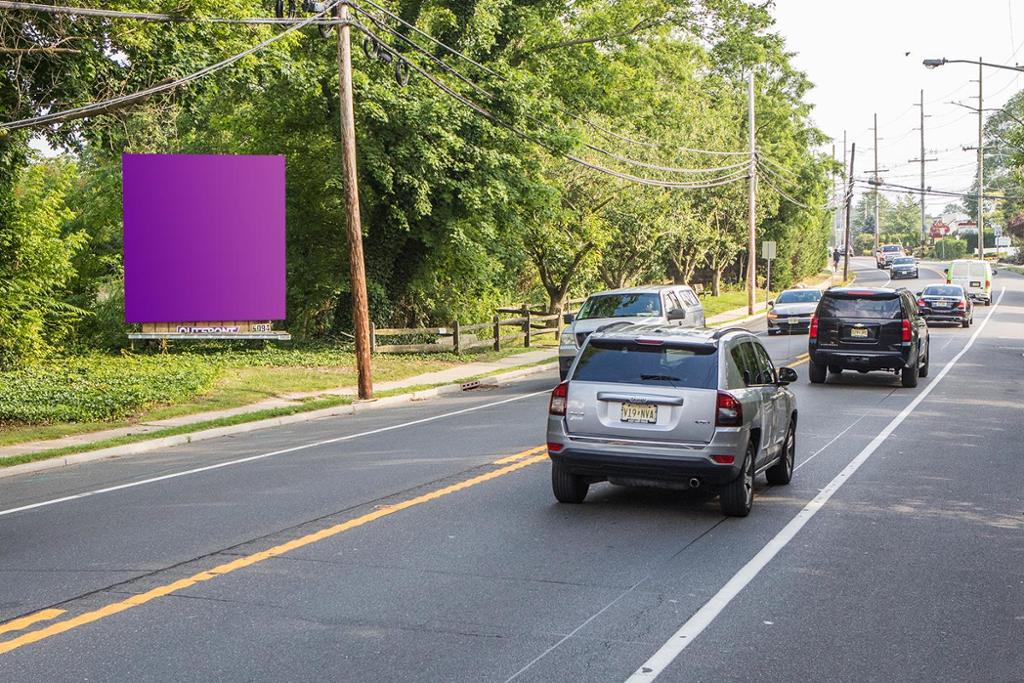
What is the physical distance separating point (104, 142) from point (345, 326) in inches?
407

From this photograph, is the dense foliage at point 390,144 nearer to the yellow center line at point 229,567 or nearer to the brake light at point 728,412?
the yellow center line at point 229,567

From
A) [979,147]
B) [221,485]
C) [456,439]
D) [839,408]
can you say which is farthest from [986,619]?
[979,147]

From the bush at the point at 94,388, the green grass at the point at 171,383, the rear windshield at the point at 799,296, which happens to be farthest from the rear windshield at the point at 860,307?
the rear windshield at the point at 799,296

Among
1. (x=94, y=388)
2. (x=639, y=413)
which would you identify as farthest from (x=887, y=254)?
(x=639, y=413)

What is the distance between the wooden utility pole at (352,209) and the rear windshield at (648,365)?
12.2 metres

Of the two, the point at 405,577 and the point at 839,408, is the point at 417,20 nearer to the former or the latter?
the point at 839,408

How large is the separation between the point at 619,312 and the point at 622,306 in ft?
0.84

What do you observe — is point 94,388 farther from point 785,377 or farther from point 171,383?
point 785,377

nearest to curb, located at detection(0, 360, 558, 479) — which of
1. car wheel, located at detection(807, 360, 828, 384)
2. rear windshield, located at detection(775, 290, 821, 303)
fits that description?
→ car wheel, located at detection(807, 360, 828, 384)

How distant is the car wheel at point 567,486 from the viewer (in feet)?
34.9

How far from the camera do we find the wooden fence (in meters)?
31.1

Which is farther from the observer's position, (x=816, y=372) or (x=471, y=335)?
(x=471, y=335)

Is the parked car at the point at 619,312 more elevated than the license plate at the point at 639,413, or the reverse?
the parked car at the point at 619,312

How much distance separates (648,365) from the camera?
10.3 m
